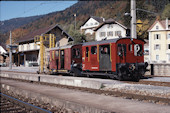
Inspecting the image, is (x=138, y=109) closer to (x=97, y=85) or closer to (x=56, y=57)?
(x=97, y=85)

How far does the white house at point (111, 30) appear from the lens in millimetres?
59353

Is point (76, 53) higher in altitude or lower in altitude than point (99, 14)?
lower

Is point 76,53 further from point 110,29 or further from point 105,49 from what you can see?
point 110,29

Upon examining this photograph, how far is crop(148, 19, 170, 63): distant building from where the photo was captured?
5309 cm

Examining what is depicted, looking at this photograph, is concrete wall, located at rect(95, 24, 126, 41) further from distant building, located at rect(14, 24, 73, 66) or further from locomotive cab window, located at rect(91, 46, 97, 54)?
locomotive cab window, located at rect(91, 46, 97, 54)

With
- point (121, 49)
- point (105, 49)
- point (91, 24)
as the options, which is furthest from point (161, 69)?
point (91, 24)

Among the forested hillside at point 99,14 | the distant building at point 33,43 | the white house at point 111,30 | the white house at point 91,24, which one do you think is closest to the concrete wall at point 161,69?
the distant building at point 33,43

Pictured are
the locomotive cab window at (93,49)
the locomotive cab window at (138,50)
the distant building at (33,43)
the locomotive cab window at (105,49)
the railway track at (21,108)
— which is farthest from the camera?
the distant building at (33,43)

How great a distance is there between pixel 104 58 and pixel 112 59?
881 mm

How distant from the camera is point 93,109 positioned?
6.95 m

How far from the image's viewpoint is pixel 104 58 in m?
16.5

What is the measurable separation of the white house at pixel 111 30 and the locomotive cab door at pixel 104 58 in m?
42.9

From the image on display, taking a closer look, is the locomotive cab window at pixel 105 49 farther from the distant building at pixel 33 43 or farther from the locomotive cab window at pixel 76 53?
the distant building at pixel 33 43

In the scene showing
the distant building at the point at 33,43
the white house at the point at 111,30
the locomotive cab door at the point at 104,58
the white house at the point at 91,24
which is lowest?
the locomotive cab door at the point at 104,58
